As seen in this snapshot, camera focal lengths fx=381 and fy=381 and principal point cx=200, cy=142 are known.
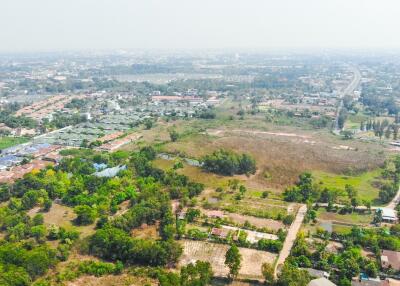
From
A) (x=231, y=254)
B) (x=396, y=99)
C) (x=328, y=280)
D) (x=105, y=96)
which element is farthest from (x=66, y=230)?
(x=396, y=99)

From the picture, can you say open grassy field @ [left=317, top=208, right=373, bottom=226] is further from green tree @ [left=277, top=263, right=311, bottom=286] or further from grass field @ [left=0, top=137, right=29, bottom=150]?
grass field @ [left=0, top=137, right=29, bottom=150]

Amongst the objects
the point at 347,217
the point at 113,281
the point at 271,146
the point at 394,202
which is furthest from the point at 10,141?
the point at 394,202

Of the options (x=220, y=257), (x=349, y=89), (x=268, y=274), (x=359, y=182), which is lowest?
(x=220, y=257)

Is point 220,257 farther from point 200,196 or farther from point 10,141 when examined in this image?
point 10,141

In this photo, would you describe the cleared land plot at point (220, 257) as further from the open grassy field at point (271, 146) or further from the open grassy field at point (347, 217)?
the open grassy field at point (271, 146)

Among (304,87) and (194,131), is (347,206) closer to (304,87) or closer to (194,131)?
(194,131)
